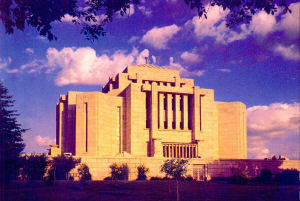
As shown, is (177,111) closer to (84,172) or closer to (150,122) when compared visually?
(150,122)

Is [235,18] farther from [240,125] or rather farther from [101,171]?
[240,125]

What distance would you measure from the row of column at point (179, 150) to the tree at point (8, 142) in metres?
27.9

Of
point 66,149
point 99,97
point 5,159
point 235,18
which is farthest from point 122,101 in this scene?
point 235,18

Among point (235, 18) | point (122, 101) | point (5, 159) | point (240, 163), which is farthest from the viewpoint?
point (122, 101)

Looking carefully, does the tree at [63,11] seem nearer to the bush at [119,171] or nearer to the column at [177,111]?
the bush at [119,171]

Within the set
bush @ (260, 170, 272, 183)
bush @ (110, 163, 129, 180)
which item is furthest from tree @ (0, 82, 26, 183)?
bush @ (260, 170, 272, 183)

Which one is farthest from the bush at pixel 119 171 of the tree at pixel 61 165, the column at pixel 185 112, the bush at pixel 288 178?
the column at pixel 185 112

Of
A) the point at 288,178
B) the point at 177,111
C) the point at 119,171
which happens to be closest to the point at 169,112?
the point at 177,111

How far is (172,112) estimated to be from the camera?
64.6m

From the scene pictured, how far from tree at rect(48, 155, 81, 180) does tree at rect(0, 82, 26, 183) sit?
5.80 meters

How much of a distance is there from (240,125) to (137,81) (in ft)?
69.4

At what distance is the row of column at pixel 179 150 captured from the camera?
62.1 m

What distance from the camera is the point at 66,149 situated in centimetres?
6856

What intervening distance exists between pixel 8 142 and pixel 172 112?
1299 inches
